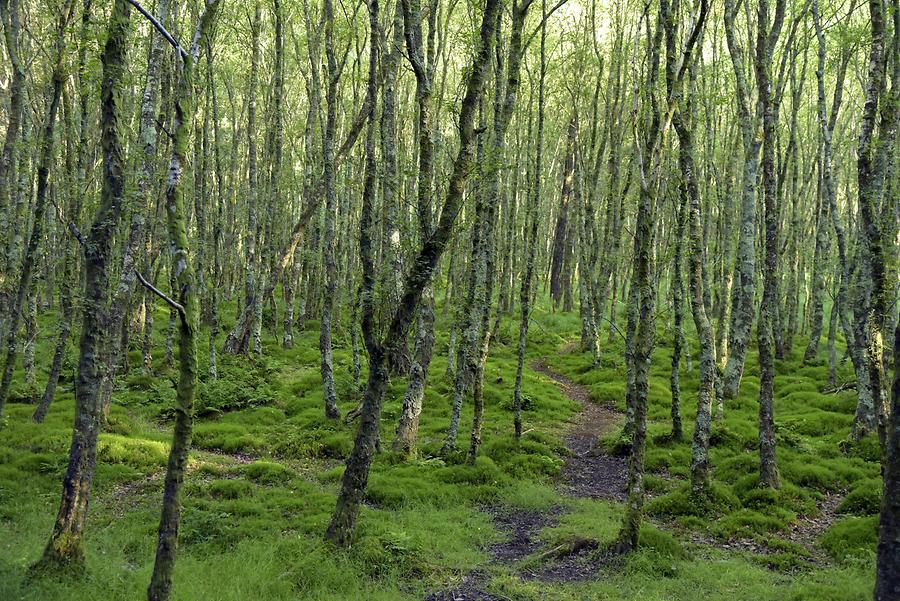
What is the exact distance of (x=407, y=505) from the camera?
11875 mm

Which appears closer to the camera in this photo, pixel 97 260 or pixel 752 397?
pixel 97 260

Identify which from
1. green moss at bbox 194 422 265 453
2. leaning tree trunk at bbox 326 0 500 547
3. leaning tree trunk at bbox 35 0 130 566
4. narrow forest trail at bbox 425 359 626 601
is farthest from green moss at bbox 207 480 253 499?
narrow forest trail at bbox 425 359 626 601

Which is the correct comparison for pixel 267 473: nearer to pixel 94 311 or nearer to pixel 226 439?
pixel 226 439

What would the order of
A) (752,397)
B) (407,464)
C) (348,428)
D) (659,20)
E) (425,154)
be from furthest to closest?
(752,397), (348,428), (407,464), (659,20), (425,154)

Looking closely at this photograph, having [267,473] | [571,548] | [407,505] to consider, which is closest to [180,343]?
[407,505]

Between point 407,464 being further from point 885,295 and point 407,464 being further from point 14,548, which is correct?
point 885,295

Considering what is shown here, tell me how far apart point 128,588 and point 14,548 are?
2244mm

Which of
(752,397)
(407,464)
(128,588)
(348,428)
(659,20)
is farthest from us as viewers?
(752,397)

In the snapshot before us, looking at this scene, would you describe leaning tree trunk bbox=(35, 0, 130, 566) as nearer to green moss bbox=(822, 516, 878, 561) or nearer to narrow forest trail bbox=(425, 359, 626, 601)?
narrow forest trail bbox=(425, 359, 626, 601)

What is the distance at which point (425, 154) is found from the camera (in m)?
11.3

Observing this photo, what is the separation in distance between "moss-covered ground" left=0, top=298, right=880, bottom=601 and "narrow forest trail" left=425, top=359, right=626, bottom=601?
0.22 meters

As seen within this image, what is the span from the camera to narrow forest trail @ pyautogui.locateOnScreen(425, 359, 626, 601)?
9.15 m


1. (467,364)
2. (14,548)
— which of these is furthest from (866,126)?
(14,548)

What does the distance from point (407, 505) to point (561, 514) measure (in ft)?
9.88
